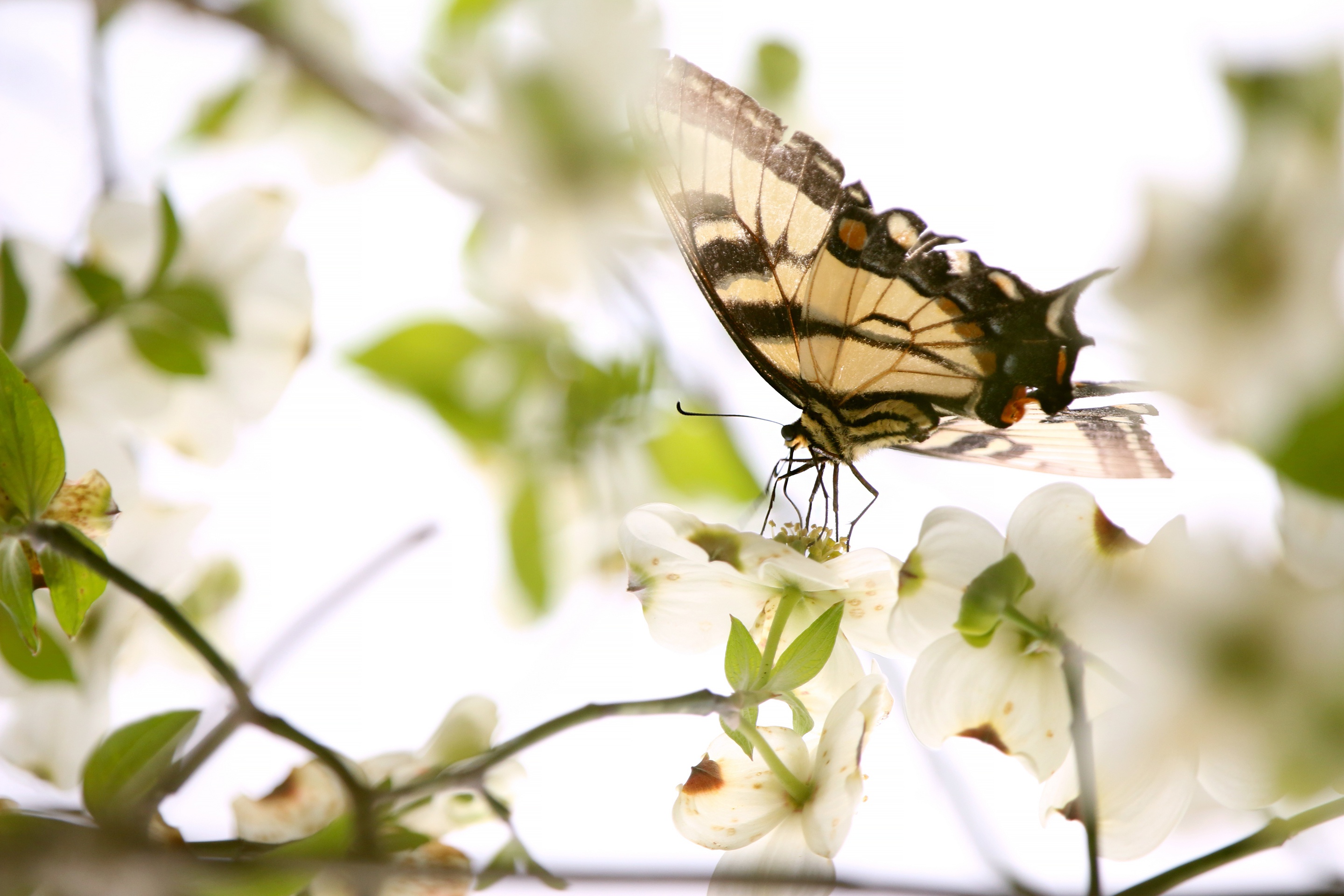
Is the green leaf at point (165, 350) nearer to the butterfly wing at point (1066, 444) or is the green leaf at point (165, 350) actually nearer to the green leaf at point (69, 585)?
the green leaf at point (69, 585)

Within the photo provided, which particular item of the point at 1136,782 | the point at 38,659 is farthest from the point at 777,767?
the point at 38,659

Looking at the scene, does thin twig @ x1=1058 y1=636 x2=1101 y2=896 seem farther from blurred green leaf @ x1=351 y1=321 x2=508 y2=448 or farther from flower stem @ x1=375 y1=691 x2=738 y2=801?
blurred green leaf @ x1=351 y1=321 x2=508 y2=448

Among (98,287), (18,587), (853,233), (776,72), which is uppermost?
(776,72)

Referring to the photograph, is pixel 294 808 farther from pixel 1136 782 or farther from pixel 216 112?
pixel 216 112

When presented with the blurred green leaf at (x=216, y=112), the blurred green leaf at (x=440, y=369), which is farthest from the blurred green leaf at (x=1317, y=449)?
the blurred green leaf at (x=216, y=112)

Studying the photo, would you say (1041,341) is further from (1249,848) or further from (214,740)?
(214,740)

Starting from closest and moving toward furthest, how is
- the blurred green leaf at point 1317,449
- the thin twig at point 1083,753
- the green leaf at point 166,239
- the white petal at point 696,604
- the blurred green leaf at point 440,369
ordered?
the blurred green leaf at point 1317,449, the thin twig at point 1083,753, the white petal at point 696,604, the green leaf at point 166,239, the blurred green leaf at point 440,369
